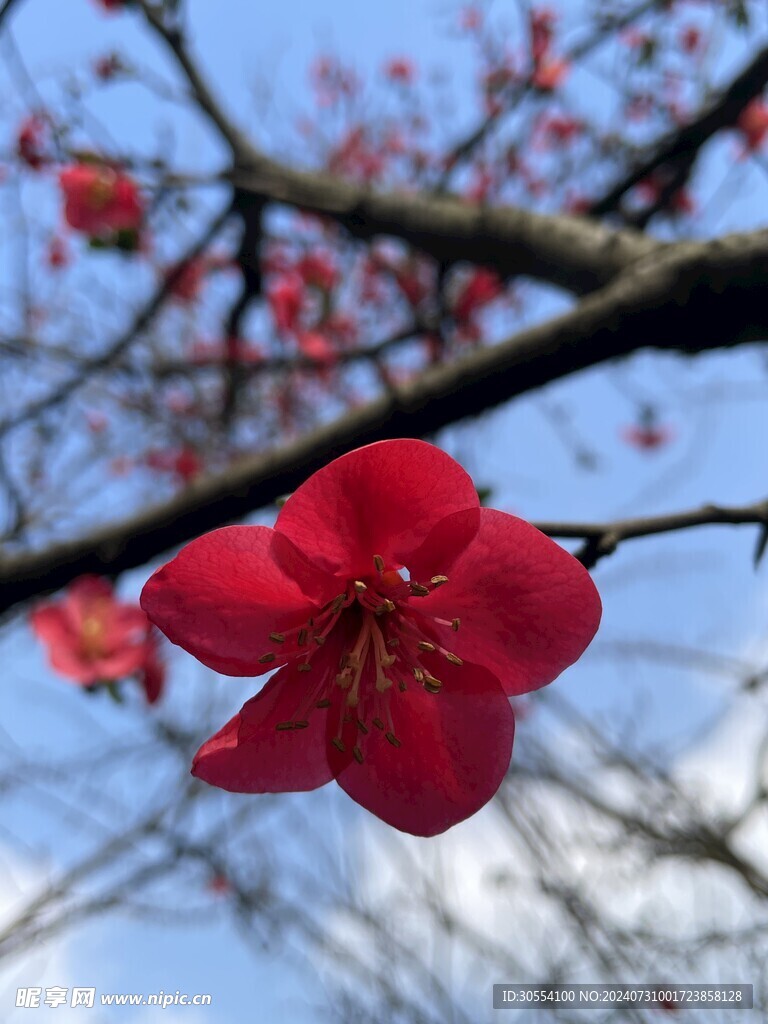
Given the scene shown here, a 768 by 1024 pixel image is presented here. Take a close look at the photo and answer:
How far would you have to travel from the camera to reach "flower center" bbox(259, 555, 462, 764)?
29.6 inches

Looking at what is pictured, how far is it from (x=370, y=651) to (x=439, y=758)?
0.15m

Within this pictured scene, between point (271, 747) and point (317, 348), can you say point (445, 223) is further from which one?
point (271, 747)

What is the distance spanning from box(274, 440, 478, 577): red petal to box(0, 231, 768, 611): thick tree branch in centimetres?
57

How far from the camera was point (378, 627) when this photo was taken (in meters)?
0.83

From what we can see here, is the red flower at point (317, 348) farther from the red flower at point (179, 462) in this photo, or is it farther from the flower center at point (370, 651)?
the flower center at point (370, 651)

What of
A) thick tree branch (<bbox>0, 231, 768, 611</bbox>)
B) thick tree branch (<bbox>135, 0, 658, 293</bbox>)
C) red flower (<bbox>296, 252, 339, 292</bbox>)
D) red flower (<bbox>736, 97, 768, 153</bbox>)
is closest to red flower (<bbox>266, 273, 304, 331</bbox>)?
red flower (<bbox>296, 252, 339, 292</bbox>)

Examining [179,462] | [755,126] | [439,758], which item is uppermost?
[439,758]

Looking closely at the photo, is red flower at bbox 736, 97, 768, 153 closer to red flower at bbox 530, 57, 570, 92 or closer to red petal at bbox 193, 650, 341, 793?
red flower at bbox 530, 57, 570, 92

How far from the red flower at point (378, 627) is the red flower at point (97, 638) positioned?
3.32ft

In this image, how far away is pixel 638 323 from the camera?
1.17m

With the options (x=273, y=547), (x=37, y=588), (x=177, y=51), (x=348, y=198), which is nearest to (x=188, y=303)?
(x=177, y=51)

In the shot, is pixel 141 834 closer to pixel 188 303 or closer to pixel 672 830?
pixel 672 830

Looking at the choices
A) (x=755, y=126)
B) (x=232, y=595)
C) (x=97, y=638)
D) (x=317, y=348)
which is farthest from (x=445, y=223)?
(x=755, y=126)

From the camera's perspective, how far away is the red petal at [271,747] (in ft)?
2.33
